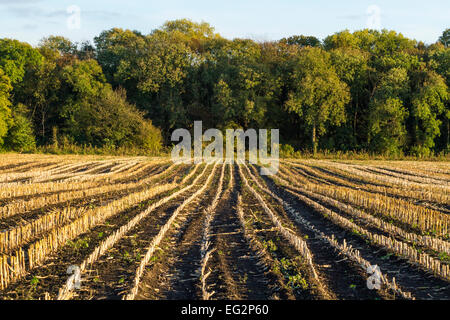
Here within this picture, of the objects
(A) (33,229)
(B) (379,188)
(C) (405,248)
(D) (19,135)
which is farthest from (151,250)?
(D) (19,135)

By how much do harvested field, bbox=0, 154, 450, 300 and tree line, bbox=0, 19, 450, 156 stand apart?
94.6 ft

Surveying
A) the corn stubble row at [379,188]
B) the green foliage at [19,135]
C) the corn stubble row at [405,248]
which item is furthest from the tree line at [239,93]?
the corn stubble row at [405,248]

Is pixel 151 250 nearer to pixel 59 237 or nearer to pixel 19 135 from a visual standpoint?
pixel 59 237

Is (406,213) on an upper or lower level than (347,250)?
upper

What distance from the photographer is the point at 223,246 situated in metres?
9.76

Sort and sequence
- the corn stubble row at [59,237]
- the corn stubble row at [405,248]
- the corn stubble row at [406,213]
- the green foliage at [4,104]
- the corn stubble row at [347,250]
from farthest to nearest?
the green foliage at [4,104]
the corn stubble row at [406,213]
the corn stubble row at [405,248]
the corn stubble row at [59,237]
the corn stubble row at [347,250]

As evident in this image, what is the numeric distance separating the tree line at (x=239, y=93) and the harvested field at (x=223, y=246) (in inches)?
1135

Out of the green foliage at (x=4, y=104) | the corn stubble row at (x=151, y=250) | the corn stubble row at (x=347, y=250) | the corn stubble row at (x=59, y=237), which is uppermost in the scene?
the green foliage at (x=4, y=104)

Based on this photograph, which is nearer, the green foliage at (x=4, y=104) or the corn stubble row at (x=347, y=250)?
the corn stubble row at (x=347, y=250)

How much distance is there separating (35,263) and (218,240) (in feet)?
13.3

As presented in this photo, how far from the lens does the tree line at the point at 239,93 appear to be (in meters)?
44.6

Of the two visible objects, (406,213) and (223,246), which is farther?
(406,213)

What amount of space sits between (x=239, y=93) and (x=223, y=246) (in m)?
38.4

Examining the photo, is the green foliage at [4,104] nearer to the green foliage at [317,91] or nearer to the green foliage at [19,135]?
the green foliage at [19,135]
